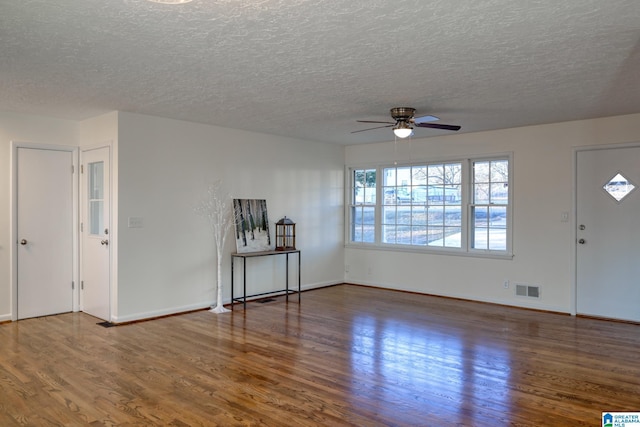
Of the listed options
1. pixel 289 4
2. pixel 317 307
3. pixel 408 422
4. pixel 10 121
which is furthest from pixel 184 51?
pixel 317 307

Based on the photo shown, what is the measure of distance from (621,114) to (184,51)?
493 centimetres

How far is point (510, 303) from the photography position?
621cm

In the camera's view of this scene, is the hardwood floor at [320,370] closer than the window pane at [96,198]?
Yes

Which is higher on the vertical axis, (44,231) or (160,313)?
(44,231)

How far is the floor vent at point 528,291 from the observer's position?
6.01m

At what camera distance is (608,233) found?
5.50m

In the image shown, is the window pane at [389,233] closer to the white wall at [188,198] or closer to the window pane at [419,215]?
the window pane at [419,215]

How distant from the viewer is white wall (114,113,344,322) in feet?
17.2

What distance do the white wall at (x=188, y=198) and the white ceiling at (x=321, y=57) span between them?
543 millimetres

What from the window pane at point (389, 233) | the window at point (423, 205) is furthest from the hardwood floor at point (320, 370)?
the window pane at point (389, 233)

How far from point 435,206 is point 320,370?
4.03m

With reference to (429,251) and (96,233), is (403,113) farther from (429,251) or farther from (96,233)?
(96,233)

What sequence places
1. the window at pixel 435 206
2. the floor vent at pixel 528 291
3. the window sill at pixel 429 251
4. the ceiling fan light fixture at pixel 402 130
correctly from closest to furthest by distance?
the ceiling fan light fixture at pixel 402 130 < the floor vent at pixel 528 291 < the window sill at pixel 429 251 < the window at pixel 435 206

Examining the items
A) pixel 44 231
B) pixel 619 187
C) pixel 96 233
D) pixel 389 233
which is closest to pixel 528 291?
pixel 619 187
